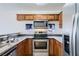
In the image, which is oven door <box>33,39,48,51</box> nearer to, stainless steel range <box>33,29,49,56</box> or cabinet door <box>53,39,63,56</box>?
stainless steel range <box>33,29,49,56</box>

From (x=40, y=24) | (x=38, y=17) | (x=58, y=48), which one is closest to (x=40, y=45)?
(x=40, y=24)

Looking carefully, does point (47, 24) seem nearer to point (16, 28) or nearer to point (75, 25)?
point (16, 28)

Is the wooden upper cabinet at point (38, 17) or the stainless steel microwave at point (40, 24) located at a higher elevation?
the wooden upper cabinet at point (38, 17)

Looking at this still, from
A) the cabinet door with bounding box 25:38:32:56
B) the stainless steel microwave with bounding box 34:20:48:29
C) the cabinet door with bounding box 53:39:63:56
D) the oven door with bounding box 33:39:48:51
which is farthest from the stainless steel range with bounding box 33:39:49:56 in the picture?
the cabinet door with bounding box 53:39:63:56

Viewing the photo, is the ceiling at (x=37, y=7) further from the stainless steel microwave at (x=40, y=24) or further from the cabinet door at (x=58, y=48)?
the cabinet door at (x=58, y=48)

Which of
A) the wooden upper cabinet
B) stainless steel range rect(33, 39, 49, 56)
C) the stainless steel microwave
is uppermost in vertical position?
the wooden upper cabinet

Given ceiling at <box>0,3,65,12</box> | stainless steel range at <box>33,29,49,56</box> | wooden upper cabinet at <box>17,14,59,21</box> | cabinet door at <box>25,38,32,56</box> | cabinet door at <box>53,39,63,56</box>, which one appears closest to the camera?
cabinet door at <box>53,39,63,56</box>

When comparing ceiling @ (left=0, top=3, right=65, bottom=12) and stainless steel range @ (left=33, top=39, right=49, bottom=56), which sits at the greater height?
ceiling @ (left=0, top=3, right=65, bottom=12)

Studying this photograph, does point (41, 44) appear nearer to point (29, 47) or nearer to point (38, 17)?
point (29, 47)

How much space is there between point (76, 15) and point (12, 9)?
257 cm

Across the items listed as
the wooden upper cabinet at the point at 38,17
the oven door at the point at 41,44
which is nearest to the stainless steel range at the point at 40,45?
the oven door at the point at 41,44

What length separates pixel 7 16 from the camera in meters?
3.58

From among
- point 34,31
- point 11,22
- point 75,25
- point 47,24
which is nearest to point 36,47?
point 34,31

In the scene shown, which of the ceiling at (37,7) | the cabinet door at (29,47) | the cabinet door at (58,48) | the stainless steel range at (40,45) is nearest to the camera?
the cabinet door at (58,48)
